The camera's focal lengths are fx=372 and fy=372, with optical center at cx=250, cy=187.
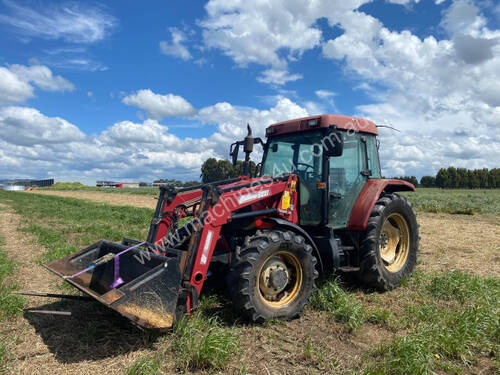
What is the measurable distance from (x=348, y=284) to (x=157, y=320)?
340 centimetres

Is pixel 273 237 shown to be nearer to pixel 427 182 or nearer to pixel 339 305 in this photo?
pixel 339 305

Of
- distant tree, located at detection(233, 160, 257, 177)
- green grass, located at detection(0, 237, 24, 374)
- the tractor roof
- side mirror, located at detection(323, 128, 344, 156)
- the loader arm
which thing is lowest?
green grass, located at detection(0, 237, 24, 374)

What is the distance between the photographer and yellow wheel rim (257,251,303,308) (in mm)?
4426

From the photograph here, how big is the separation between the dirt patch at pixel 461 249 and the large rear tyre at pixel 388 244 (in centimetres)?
108

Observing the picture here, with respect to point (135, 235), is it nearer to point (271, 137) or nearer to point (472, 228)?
point (271, 137)

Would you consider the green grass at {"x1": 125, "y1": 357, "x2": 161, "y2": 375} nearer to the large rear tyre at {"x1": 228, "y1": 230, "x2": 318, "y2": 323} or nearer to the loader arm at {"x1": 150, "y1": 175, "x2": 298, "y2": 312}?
the loader arm at {"x1": 150, "y1": 175, "x2": 298, "y2": 312}

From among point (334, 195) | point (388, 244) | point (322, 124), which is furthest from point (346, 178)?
point (388, 244)

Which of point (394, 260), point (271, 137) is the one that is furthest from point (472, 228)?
point (271, 137)

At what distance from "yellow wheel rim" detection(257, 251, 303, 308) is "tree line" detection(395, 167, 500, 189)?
89865 millimetres

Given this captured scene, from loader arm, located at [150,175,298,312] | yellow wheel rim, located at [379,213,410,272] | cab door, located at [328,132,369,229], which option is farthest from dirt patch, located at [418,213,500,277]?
loader arm, located at [150,175,298,312]

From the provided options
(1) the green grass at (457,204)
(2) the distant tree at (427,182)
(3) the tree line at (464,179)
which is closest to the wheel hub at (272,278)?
(1) the green grass at (457,204)

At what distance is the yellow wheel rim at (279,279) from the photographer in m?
4.43

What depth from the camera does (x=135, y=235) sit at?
32.9 feet

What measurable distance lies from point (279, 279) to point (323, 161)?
1.86 meters
